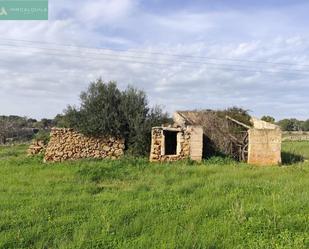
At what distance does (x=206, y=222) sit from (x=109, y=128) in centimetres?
1218

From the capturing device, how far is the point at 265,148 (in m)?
19.2

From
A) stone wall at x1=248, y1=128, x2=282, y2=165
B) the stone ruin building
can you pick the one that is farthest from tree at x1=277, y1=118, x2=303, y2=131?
stone wall at x1=248, y1=128, x2=282, y2=165

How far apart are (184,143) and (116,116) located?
3529mm

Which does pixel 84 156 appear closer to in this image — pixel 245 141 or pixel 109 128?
pixel 109 128

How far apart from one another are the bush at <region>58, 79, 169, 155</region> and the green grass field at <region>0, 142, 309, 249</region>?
Answer: 19.9 feet

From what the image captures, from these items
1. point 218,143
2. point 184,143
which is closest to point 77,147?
point 184,143

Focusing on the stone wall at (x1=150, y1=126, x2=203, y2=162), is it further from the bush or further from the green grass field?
the green grass field

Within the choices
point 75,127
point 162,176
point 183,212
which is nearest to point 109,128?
point 75,127

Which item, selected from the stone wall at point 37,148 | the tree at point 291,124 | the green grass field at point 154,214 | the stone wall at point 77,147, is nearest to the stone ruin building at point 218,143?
the stone wall at point 77,147

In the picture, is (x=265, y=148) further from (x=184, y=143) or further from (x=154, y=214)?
(x=154, y=214)

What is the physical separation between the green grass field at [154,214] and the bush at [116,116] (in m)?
6.06

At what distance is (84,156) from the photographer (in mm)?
19672

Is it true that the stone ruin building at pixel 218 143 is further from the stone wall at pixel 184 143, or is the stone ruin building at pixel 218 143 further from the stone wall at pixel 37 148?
the stone wall at pixel 37 148

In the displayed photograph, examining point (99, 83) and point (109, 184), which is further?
point (99, 83)
